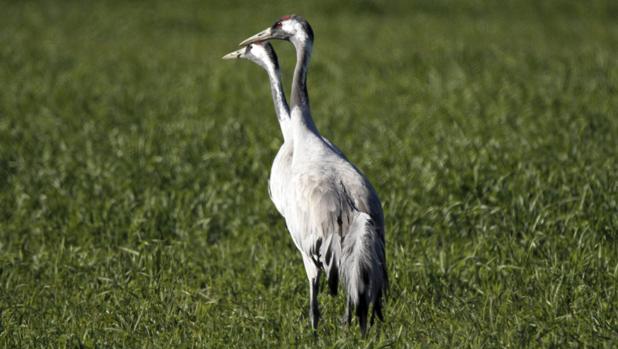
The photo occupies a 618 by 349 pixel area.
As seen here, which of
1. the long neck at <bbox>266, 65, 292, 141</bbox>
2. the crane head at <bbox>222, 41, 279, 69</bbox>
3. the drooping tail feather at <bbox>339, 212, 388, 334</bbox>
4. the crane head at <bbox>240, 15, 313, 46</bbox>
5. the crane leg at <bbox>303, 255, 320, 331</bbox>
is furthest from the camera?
the crane head at <bbox>222, 41, 279, 69</bbox>

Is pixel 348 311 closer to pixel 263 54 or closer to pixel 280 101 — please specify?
pixel 280 101

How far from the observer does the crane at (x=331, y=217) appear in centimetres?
422

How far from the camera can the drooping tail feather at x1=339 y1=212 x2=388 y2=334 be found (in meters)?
4.19

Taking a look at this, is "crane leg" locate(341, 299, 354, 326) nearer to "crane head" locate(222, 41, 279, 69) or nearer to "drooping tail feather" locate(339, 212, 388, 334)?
"drooping tail feather" locate(339, 212, 388, 334)

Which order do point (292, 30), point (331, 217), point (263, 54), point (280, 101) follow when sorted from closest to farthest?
point (331, 217) → point (292, 30) → point (280, 101) → point (263, 54)

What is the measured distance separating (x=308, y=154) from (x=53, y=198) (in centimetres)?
301

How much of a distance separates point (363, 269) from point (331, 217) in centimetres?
39

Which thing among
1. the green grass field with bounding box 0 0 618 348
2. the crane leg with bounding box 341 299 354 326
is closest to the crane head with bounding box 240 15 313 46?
the green grass field with bounding box 0 0 618 348

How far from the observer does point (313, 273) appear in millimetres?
4809

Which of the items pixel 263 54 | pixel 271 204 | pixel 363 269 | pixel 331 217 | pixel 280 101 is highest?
pixel 263 54

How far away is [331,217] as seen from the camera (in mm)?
4465

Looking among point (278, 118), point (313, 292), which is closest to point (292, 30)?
point (278, 118)

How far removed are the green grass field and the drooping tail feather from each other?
0.75ft

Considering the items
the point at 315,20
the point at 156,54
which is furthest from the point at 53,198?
the point at 315,20
